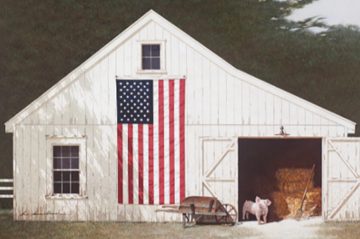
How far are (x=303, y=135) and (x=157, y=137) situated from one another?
14.8 feet

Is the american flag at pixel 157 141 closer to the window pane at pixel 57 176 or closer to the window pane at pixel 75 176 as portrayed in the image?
the window pane at pixel 75 176

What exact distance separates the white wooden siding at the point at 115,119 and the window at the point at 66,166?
13.3 inches

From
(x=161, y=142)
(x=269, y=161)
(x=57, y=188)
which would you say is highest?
(x=161, y=142)

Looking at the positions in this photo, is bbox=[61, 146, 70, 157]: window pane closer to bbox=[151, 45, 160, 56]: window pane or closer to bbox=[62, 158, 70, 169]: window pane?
bbox=[62, 158, 70, 169]: window pane

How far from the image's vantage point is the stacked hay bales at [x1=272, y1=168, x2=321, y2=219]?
48.4 feet

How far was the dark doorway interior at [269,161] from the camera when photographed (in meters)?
15.2

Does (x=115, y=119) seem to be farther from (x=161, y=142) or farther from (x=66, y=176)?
(x=66, y=176)

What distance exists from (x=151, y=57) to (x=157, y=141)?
8.62ft

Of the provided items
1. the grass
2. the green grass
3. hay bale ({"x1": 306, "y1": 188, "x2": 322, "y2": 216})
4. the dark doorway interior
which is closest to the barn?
the grass

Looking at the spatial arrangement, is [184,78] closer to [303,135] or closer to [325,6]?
[303,135]

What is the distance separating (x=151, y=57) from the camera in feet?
44.7

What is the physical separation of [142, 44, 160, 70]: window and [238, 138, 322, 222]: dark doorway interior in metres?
5.26

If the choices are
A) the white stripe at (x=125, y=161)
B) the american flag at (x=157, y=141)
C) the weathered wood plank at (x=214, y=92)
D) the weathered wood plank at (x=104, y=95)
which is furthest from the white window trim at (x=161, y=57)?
the white stripe at (x=125, y=161)

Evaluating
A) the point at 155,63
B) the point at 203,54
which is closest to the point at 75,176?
the point at 155,63
